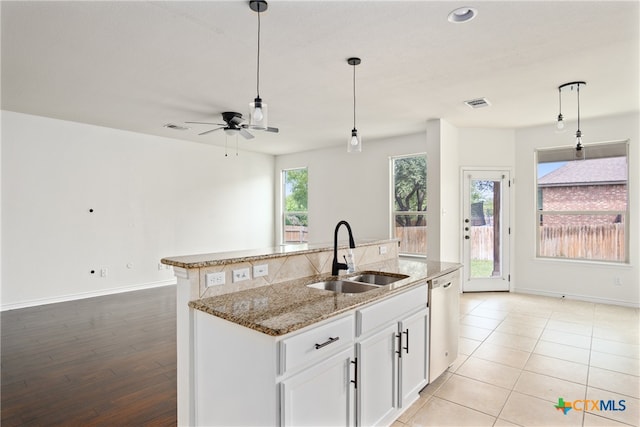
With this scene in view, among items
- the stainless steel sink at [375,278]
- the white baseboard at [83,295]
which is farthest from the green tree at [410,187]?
the white baseboard at [83,295]

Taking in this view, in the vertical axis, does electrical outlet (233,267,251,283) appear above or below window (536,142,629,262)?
below

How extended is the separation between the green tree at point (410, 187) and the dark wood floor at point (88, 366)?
4.14 metres

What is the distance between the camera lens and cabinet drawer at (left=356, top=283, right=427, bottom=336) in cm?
181

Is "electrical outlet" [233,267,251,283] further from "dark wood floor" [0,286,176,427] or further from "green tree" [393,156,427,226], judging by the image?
"green tree" [393,156,427,226]

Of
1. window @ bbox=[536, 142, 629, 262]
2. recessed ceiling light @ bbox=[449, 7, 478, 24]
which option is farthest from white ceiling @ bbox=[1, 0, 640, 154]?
window @ bbox=[536, 142, 629, 262]

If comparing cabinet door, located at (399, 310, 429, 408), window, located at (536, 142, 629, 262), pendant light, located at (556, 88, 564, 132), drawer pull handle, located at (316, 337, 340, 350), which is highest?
pendant light, located at (556, 88, 564, 132)

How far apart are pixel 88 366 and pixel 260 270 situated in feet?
6.79

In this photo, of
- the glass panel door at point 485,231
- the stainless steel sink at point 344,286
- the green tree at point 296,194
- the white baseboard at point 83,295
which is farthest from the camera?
the green tree at point 296,194

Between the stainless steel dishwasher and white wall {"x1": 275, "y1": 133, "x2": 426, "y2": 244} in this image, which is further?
white wall {"x1": 275, "y1": 133, "x2": 426, "y2": 244}

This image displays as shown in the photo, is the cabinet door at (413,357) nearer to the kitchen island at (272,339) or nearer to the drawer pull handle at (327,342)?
the kitchen island at (272,339)

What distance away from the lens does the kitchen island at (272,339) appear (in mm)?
1428

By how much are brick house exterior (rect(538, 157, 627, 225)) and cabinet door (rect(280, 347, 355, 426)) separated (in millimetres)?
5045

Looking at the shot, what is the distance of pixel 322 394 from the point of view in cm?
158

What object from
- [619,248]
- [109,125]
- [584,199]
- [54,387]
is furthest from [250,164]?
[619,248]
